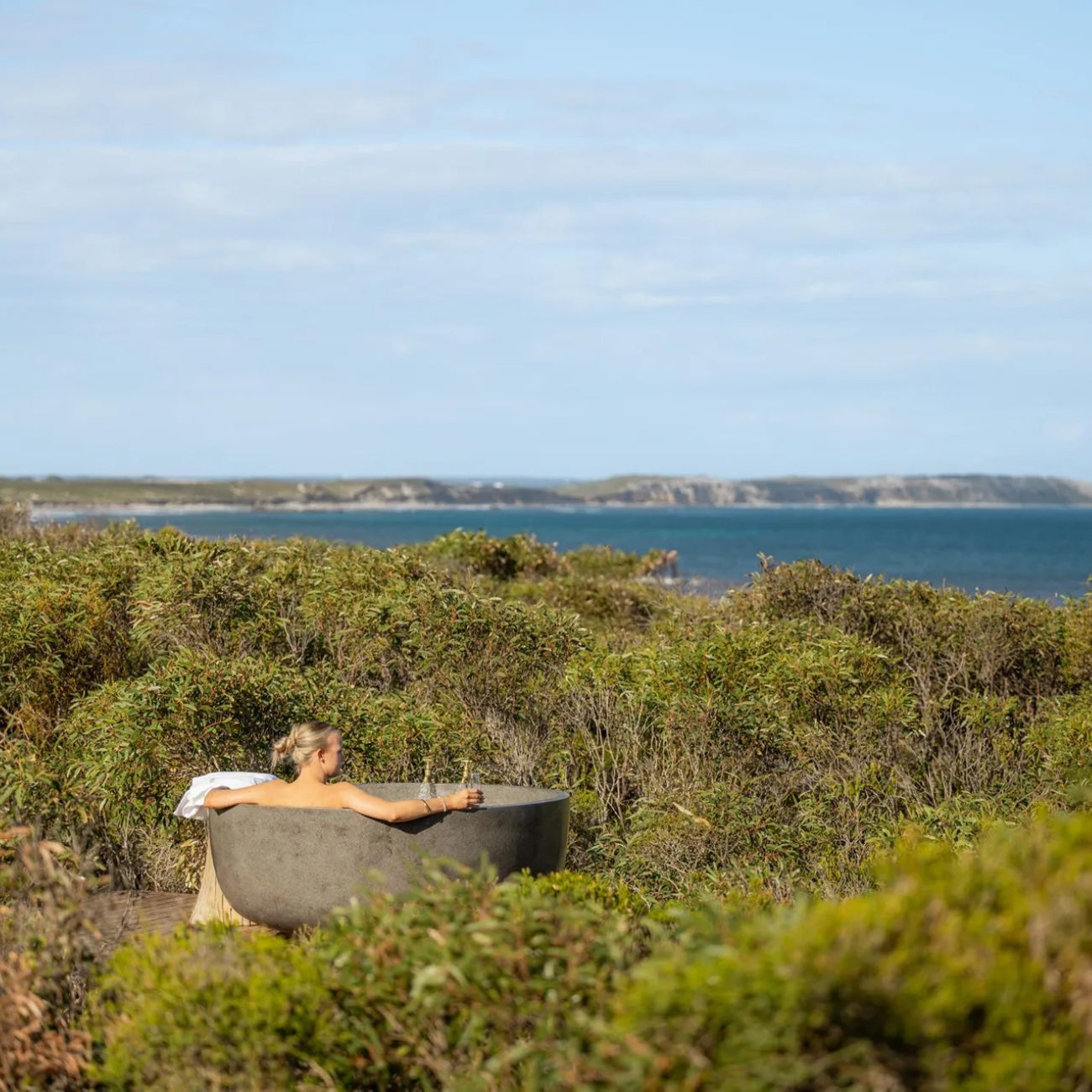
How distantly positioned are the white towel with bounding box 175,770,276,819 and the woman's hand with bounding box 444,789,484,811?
1.05 metres

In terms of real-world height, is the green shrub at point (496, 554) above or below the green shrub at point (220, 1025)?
above

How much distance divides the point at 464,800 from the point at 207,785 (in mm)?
1345

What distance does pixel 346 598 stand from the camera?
1257 cm

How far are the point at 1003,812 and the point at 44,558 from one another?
849 cm

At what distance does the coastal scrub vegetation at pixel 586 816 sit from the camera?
3.19 m

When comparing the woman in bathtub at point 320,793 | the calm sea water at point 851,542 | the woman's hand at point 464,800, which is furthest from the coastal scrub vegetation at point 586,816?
the calm sea water at point 851,542

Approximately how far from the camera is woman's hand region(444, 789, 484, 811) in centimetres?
636

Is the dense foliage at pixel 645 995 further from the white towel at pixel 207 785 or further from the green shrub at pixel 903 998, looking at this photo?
the white towel at pixel 207 785

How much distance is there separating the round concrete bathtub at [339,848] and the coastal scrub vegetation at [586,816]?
460mm

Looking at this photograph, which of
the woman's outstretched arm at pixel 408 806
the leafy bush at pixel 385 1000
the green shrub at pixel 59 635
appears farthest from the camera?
the green shrub at pixel 59 635

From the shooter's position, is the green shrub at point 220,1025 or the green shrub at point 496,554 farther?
the green shrub at point 496,554

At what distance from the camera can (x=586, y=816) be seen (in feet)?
33.4

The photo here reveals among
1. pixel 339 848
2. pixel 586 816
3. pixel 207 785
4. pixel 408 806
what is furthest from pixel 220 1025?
pixel 586 816

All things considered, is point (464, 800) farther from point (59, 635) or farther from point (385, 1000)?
point (59, 635)
